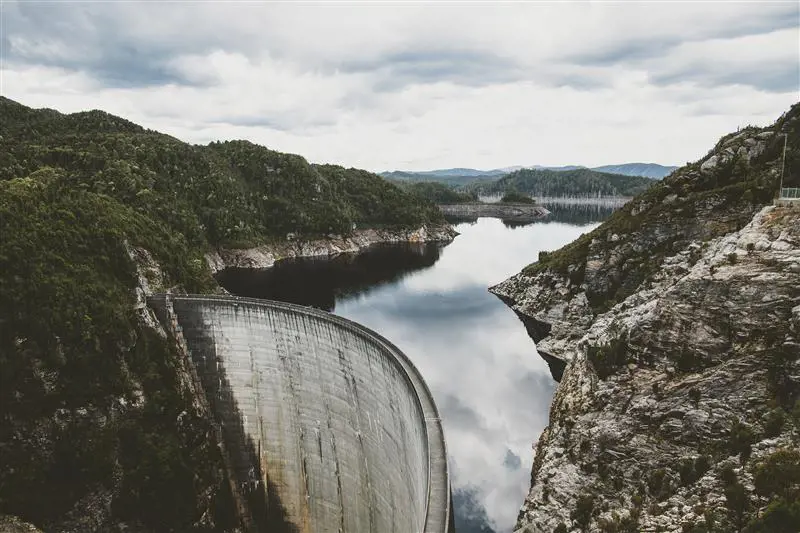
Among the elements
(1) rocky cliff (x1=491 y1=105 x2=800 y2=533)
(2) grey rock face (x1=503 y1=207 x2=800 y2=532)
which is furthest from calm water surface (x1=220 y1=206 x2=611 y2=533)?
(2) grey rock face (x1=503 y1=207 x2=800 y2=532)

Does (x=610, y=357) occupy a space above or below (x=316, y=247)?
above

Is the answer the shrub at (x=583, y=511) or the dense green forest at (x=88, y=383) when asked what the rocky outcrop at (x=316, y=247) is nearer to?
the dense green forest at (x=88, y=383)

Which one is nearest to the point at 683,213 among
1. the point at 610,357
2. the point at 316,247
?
the point at 610,357

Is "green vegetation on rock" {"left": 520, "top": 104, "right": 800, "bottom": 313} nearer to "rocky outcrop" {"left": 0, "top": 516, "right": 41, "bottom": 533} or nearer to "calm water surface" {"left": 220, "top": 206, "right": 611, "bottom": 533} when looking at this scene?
"calm water surface" {"left": 220, "top": 206, "right": 611, "bottom": 533}

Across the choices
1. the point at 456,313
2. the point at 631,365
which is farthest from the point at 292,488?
the point at 456,313

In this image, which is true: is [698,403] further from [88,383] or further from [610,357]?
[88,383]
